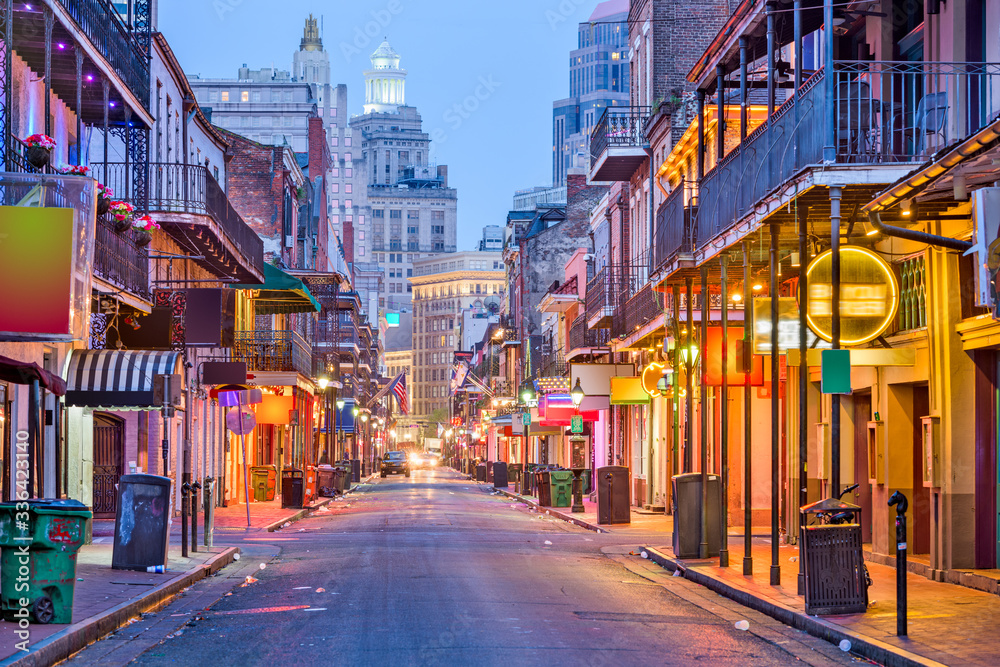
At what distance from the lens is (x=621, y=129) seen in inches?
1379

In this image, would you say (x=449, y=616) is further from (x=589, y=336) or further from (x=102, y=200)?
(x=589, y=336)

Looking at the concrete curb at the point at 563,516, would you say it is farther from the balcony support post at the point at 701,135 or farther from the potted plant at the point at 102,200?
the potted plant at the point at 102,200

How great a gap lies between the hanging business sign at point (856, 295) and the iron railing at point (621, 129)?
20325 mm

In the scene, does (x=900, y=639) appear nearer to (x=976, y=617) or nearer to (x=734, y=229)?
(x=976, y=617)

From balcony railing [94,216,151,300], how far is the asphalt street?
473cm

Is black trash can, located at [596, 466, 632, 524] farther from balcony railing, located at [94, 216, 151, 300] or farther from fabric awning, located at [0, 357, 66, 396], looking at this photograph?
fabric awning, located at [0, 357, 66, 396]

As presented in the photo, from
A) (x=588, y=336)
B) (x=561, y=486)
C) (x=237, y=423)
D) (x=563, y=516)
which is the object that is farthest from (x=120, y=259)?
(x=588, y=336)

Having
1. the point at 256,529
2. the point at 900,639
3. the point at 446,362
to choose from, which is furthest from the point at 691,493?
the point at 446,362

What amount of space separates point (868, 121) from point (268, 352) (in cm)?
2897

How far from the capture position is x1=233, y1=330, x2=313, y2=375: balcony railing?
126ft

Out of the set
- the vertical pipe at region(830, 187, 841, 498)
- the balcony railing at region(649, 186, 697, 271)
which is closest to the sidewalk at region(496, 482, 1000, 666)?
the vertical pipe at region(830, 187, 841, 498)

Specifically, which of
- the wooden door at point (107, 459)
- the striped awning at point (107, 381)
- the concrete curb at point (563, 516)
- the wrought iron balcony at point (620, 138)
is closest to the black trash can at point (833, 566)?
the striped awning at point (107, 381)

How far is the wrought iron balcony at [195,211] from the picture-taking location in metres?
27.0

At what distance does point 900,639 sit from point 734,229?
7033mm
